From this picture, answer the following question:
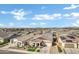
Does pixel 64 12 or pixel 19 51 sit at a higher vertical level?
pixel 64 12

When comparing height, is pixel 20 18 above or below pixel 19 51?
above

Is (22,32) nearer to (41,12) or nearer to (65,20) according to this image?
(41,12)

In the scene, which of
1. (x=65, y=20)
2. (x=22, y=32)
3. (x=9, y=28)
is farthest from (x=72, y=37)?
(x=9, y=28)

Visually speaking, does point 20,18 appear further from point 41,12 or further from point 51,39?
point 51,39
